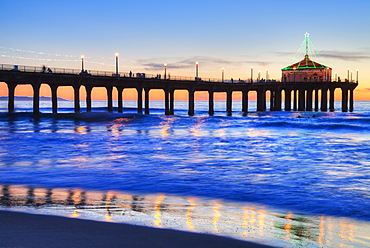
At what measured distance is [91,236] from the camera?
5914 mm

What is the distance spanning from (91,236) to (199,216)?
2.49 metres

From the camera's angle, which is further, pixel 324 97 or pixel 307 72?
pixel 307 72

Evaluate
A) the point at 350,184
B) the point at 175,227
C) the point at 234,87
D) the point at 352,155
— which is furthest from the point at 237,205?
the point at 234,87

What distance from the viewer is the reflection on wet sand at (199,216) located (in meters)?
6.47

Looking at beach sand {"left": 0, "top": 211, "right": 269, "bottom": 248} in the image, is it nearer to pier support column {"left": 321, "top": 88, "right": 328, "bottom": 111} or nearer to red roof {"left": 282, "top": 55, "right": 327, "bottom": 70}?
pier support column {"left": 321, "top": 88, "right": 328, "bottom": 111}

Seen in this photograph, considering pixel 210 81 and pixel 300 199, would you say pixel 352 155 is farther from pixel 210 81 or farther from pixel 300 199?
pixel 210 81

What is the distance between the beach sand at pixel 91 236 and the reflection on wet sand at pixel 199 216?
45cm

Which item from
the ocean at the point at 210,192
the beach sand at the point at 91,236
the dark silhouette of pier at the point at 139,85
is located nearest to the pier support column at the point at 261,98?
the dark silhouette of pier at the point at 139,85

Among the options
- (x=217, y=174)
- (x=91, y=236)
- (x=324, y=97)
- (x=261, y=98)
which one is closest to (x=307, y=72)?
(x=324, y=97)

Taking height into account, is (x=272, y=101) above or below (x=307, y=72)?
below

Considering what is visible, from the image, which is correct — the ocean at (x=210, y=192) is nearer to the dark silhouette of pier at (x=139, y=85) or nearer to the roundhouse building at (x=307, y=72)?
the dark silhouette of pier at (x=139, y=85)

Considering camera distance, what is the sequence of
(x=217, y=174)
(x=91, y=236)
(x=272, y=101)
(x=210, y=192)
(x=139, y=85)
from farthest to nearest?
(x=272, y=101) → (x=139, y=85) → (x=217, y=174) → (x=210, y=192) → (x=91, y=236)

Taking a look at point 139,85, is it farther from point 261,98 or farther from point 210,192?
point 210,192

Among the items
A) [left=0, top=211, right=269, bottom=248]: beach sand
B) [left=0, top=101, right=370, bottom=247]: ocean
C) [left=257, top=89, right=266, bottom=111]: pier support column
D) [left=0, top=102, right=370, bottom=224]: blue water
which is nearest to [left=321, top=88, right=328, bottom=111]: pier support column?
[left=257, top=89, right=266, bottom=111]: pier support column
